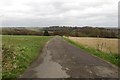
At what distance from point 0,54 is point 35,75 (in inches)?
233

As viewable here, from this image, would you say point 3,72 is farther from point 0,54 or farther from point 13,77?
point 0,54

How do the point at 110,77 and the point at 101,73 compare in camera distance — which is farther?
the point at 101,73

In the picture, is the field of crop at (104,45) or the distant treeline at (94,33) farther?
the distant treeline at (94,33)

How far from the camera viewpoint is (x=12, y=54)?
1698 centimetres

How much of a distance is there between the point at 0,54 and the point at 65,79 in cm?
721

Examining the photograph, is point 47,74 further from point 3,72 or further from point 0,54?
point 0,54

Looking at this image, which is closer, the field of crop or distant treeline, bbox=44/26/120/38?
the field of crop

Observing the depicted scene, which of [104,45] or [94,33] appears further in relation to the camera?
[94,33]

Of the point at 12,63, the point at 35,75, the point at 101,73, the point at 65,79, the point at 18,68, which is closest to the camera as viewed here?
the point at 65,79

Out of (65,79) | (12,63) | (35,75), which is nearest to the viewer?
(65,79)

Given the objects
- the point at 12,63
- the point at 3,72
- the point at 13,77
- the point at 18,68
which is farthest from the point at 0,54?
the point at 13,77

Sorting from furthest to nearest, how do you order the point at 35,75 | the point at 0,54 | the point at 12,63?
1. the point at 0,54
2. the point at 12,63
3. the point at 35,75

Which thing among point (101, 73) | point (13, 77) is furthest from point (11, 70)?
point (101, 73)

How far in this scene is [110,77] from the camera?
37.2 ft
